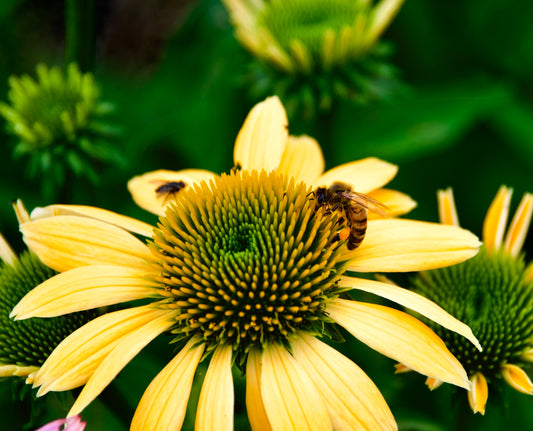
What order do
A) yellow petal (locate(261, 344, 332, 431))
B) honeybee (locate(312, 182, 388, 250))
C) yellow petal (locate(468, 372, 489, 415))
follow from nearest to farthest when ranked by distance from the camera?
yellow petal (locate(261, 344, 332, 431))
yellow petal (locate(468, 372, 489, 415))
honeybee (locate(312, 182, 388, 250))

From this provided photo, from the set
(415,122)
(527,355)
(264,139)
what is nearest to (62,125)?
Answer: (264,139)

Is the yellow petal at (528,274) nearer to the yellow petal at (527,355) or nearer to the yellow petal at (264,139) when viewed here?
the yellow petal at (527,355)

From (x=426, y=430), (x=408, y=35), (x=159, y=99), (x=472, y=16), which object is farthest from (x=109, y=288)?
(x=472, y=16)

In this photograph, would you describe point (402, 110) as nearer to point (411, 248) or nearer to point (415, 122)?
point (415, 122)

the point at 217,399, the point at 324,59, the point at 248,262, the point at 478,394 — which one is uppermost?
the point at 324,59

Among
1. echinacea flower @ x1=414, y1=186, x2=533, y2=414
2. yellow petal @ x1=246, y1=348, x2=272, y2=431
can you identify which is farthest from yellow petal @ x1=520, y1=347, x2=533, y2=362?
yellow petal @ x1=246, y1=348, x2=272, y2=431

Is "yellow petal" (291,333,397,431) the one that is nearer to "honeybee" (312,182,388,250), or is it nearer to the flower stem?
"honeybee" (312,182,388,250)
